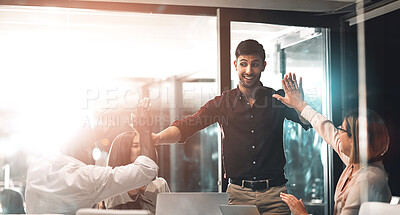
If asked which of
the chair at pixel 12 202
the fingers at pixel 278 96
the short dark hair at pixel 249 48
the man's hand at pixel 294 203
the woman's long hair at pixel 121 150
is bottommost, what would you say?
the man's hand at pixel 294 203

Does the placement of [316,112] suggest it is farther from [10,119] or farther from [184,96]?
[10,119]

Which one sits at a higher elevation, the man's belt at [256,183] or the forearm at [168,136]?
the forearm at [168,136]

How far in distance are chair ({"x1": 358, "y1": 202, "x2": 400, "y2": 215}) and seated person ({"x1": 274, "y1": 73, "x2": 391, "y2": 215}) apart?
0.57 m

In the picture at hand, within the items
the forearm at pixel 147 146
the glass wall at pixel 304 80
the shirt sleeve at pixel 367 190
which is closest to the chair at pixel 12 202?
the forearm at pixel 147 146

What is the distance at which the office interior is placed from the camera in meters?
4.26

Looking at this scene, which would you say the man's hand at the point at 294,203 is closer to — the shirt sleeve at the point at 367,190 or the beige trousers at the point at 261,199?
the beige trousers at the point at 261,199

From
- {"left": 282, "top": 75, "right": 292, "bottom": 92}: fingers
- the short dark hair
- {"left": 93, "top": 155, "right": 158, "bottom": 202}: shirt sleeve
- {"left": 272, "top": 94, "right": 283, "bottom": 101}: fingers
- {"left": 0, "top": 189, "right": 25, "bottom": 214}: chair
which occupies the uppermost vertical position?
the short dark hair

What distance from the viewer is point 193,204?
12.2 feet

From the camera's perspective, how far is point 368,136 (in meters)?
4.80

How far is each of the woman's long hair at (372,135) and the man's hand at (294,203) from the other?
69 centimetres

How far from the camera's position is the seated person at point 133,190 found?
4.31 m

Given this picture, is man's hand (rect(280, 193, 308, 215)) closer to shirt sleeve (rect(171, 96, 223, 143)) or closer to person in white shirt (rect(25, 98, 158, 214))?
shirt sleeve (rect(171, 96, 223, 143))

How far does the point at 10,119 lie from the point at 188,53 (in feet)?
5.67

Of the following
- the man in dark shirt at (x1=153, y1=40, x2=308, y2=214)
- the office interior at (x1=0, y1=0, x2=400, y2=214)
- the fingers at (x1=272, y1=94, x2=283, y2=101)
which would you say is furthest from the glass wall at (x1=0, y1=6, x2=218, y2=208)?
the fingers at (x1=272, y1=94, x2=283, y2=101)
